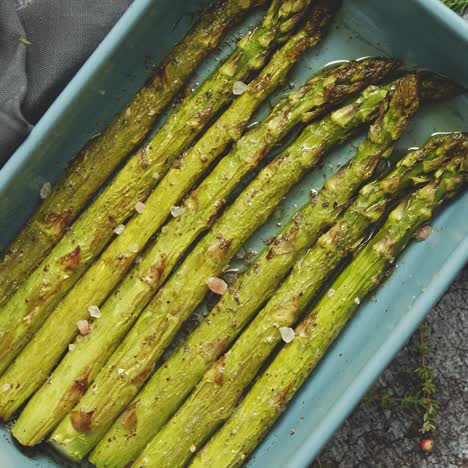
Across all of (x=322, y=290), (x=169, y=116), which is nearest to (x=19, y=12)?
(x=169, y=116)

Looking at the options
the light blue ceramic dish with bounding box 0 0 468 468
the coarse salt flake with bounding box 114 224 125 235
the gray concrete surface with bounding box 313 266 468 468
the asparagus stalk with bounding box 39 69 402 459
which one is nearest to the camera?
the light blue ceramic dish with bounding box 0 0 468 468

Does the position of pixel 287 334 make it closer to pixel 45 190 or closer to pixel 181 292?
pixel 181 292

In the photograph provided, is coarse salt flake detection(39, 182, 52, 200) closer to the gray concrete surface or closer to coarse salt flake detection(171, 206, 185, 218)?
coarse salt flake detection(171, 206, 185, 218)

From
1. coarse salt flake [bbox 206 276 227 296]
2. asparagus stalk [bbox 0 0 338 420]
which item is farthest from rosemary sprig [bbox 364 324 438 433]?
asparagus stalk [bbox 0 0 338 420]

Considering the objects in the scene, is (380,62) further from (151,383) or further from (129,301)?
(151,383)

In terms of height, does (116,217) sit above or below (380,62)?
below

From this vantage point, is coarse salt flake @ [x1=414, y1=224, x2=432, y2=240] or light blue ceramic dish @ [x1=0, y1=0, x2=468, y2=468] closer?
light blue ceramic dish @ [x1=0, y1=0, x2=468, y2=468]
